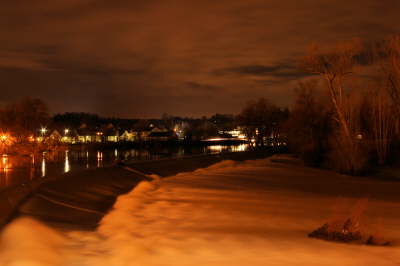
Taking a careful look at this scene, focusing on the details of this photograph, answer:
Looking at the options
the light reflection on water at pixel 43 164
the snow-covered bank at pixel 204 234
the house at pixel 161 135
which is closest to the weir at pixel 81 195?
the snow-covered bank at pixel 204 234

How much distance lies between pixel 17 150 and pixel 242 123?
39.4 meters

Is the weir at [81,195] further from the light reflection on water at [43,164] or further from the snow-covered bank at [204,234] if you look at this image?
the light reflection on water at [43,164]

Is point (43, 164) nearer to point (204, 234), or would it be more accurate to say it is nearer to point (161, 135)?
point (204, 234)

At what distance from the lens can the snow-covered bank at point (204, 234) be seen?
30.7 ft

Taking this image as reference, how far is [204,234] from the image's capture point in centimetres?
1198

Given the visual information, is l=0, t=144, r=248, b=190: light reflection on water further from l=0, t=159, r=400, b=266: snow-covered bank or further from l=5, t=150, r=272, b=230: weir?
Answer: l=0, t=159, r=400, b=266: snow-covered bank

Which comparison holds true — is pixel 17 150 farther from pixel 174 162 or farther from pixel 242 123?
pixel 242 123

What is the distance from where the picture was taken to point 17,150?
207ft

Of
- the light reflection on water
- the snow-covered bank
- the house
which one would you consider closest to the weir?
the snow-covered bank

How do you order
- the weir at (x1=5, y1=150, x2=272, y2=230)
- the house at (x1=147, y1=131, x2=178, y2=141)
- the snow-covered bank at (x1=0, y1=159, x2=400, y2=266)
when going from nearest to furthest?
the snow-covered bank at (x1=0, y1=159, x2=400, y2=266) → the weir at (x1=5, y1=150, x2=272, y2=230) → the house at (x1=147, y1=131, x2=178, y2=141)

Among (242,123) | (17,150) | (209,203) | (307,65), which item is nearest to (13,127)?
(17,150)

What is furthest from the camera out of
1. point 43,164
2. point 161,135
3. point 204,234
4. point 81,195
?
point 161,135

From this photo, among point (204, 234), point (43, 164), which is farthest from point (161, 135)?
point (204, 234)

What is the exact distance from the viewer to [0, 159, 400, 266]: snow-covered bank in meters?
9.35
